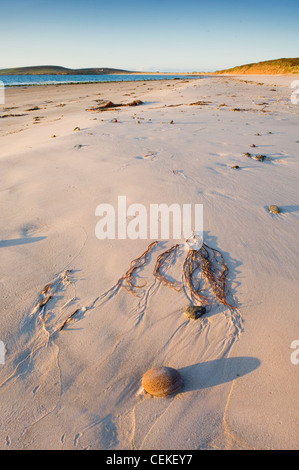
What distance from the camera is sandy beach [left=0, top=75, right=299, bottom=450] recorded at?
132 centimetres

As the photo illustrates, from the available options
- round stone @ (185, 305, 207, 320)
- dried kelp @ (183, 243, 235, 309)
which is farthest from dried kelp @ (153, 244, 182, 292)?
round stone @ (185, 305, 207, 320)

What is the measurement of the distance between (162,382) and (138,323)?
470mm

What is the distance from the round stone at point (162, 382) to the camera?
1404mm

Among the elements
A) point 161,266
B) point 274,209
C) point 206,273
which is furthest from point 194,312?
point 274,209

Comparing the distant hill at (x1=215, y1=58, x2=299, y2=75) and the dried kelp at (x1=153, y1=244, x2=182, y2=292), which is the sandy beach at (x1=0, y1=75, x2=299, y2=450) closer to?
the dried kelp at (x1=153, y1=244, x2=182, y2=292)

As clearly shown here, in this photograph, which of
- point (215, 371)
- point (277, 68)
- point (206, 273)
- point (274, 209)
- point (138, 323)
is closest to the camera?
point (215, 371)

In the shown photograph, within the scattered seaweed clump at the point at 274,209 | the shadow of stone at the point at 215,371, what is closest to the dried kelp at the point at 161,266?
the shadow of stone at the point at 215,371

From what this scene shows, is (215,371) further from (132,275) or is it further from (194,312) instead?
(132,275)

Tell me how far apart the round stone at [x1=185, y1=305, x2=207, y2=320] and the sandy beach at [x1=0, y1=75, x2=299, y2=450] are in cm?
4

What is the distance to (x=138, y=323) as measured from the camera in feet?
5.94

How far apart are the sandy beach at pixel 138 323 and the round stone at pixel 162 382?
5cm
